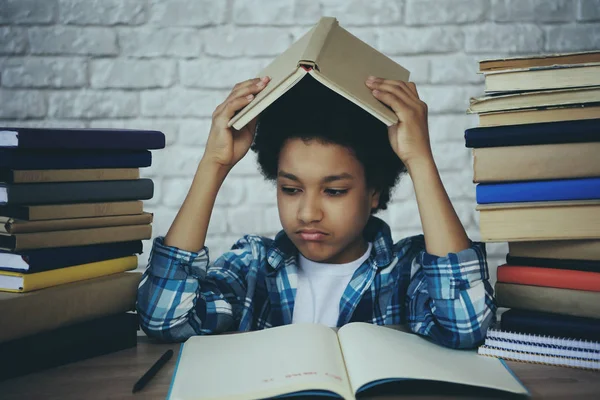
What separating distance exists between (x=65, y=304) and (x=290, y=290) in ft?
1.66

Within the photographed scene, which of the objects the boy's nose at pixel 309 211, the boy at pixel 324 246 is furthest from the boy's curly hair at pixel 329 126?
the boy's nose at pixel 309 211

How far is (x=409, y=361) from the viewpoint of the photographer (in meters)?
0.75

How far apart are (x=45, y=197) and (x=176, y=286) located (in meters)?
0.30

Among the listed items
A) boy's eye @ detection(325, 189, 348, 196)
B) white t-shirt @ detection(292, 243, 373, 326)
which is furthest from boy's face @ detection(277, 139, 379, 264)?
white t-shirt @ detection(292, 243, 373, 326)

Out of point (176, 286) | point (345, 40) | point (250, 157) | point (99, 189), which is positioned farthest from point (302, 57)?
point (250, 157)

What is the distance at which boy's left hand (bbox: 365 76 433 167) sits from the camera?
0.98 m

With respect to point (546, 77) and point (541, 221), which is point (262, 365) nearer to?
point (541, 221)

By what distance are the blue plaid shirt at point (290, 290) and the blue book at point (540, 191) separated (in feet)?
0.46

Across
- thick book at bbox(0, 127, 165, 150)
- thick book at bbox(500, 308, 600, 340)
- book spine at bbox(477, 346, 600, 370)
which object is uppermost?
thick book at bbox(0, 127, 165, 150)

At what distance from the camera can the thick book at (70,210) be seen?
2.72ft

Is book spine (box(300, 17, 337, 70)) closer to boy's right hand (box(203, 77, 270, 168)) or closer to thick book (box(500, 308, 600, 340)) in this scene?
boy's right hand (box(203, 77, 270, 168))

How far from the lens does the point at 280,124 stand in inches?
49.2

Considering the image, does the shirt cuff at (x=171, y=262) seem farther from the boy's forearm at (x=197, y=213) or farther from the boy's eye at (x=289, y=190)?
the boy's eye at (x=289, y=190)

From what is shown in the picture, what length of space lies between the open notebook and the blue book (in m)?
0.23
